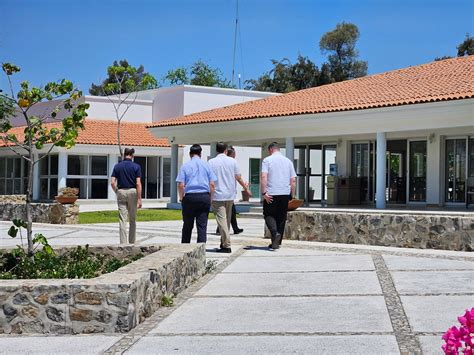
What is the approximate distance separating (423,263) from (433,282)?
1.80 metres

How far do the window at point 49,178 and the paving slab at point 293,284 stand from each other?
88.1 feet

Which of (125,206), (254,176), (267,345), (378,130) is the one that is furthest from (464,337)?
(254,176)

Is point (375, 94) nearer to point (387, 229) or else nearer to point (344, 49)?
point (387, 229)

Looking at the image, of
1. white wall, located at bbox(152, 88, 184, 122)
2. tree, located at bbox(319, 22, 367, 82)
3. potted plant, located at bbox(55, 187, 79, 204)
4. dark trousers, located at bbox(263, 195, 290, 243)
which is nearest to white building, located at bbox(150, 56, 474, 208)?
potted plant, located at bbox(55, 187, 79, 204)

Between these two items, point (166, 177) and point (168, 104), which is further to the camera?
point (168, 104)

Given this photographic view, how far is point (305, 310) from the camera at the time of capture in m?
6.56

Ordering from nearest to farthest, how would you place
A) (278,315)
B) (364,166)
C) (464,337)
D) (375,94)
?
(464,337) → (278,315) → (375,94) → (364,166)

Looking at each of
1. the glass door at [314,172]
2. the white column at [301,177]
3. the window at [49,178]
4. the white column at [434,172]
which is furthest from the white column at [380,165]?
the window at [49,178]

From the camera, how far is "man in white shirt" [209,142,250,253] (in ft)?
35.8

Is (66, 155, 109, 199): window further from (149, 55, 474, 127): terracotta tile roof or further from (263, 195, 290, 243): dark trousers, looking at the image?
(263, 195, 290, 243): dark trousers

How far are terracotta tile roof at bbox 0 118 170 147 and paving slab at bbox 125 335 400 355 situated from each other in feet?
94.3

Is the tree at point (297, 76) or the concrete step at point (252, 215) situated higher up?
the tree at point (297, 76)

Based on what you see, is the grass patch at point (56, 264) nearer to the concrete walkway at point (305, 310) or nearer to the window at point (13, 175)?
the concrete walkway at point (305, 310)

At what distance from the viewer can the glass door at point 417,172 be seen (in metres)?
24.7
